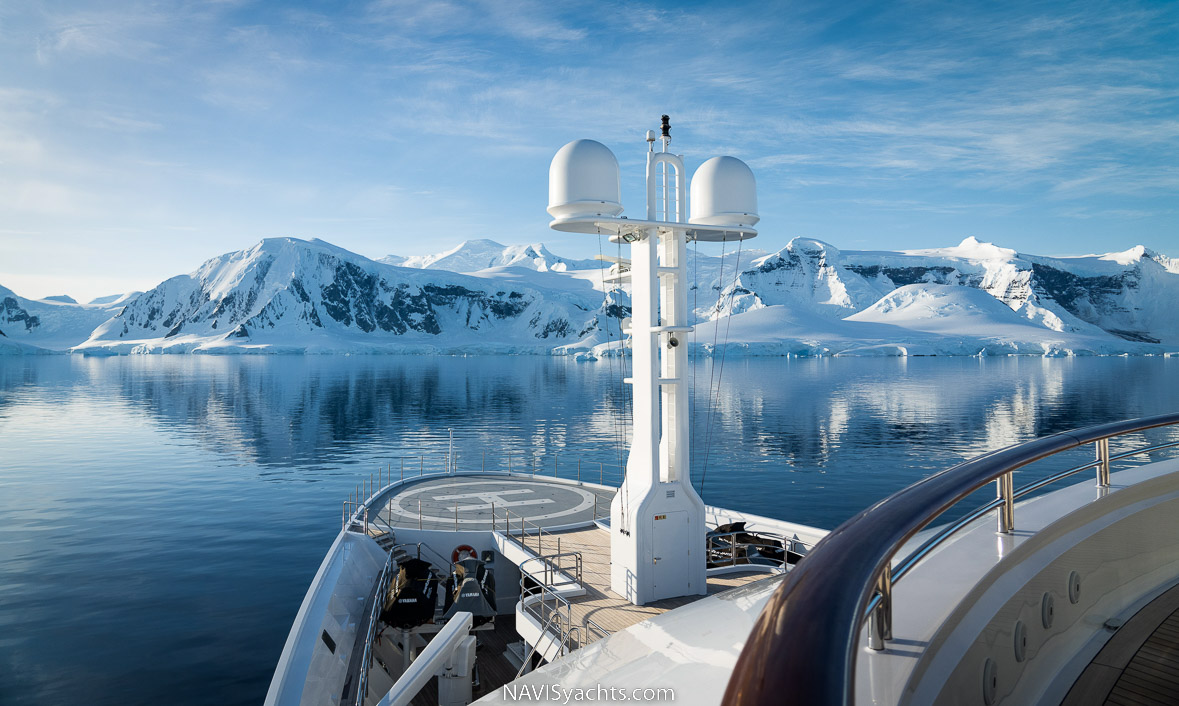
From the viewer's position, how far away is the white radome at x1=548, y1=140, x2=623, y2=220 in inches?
456

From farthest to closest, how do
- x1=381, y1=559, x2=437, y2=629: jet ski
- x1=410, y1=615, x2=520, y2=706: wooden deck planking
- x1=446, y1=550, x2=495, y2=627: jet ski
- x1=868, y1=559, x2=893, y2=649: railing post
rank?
x1=381, y1=559, x2=437, y2=629: jet ski < x1=446, y1=550, x2=495, y2=627: jet ski < x1=410, y1=615, x2=520, y2=706: wooden deck planking < x1=868, y1=559, x2=893, y2=649: railing post

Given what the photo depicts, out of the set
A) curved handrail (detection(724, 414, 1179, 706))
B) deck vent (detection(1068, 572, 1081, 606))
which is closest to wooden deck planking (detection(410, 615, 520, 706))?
deck vent (detection(1068, 572, 1081, 606))

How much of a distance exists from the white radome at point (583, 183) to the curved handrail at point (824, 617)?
9808 millimetres

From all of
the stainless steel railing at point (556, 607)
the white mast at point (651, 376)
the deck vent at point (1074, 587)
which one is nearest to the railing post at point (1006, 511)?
the deck vent at point (1074, 587)

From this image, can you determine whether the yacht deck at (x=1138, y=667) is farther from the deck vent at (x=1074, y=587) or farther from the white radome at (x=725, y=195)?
the white radome at (x=725, y=195)

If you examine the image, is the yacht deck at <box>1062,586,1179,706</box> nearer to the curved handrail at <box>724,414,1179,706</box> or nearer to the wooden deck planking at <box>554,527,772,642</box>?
the curved handrail at <box>724,414,1179,706</box>

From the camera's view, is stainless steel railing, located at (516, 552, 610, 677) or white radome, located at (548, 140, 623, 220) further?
white radome, located at (548, 140, 623, 220)

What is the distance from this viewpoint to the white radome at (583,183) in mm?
11586

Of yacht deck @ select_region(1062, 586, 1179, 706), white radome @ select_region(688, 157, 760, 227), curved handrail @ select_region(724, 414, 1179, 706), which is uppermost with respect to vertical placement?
white radome @ select_region(688, 157, 760, 227)

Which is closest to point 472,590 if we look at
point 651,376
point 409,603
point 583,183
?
point 409,603

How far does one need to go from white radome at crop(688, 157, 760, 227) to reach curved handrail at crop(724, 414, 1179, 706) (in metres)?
10.7

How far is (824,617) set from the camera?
59.4 inches

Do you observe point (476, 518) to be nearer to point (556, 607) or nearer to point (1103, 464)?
point (556, 607)

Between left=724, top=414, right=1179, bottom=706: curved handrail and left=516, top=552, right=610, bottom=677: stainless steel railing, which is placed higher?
left=724, top=414, right=1179, bottom=706: curved handrail
